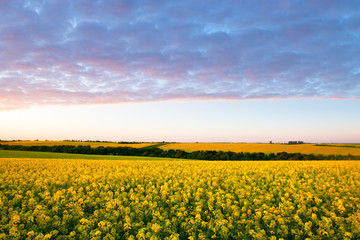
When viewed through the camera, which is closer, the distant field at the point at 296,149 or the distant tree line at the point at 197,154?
the distant tree line at the point at 197,154

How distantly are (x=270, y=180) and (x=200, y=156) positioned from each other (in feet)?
147

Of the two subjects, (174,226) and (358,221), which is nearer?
(174,226)

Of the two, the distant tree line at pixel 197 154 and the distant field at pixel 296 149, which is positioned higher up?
the distant field at pixel 296 149

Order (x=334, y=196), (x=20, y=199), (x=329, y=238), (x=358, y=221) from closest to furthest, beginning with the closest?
A: (x=329, y=238) → (x=358, y=221) → (x=20, y=199) → (x=334, y=196)

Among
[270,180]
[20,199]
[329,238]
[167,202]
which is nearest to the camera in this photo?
[329,238]

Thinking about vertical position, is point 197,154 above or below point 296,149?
below

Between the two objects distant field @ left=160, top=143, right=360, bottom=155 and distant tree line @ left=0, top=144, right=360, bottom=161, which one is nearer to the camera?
distant tree line @ left=0, top=144, right=360, bottom=161

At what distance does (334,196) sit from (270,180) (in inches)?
172

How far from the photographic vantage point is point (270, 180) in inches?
618

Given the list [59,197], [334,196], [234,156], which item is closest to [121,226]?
[59,197]

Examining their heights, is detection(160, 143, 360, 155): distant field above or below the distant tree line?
above

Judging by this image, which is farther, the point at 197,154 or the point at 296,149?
the point at 296,149

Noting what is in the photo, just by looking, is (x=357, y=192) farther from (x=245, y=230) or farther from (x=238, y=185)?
(x=245, y=230)

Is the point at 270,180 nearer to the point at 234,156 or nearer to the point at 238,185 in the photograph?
the point at 238,185
